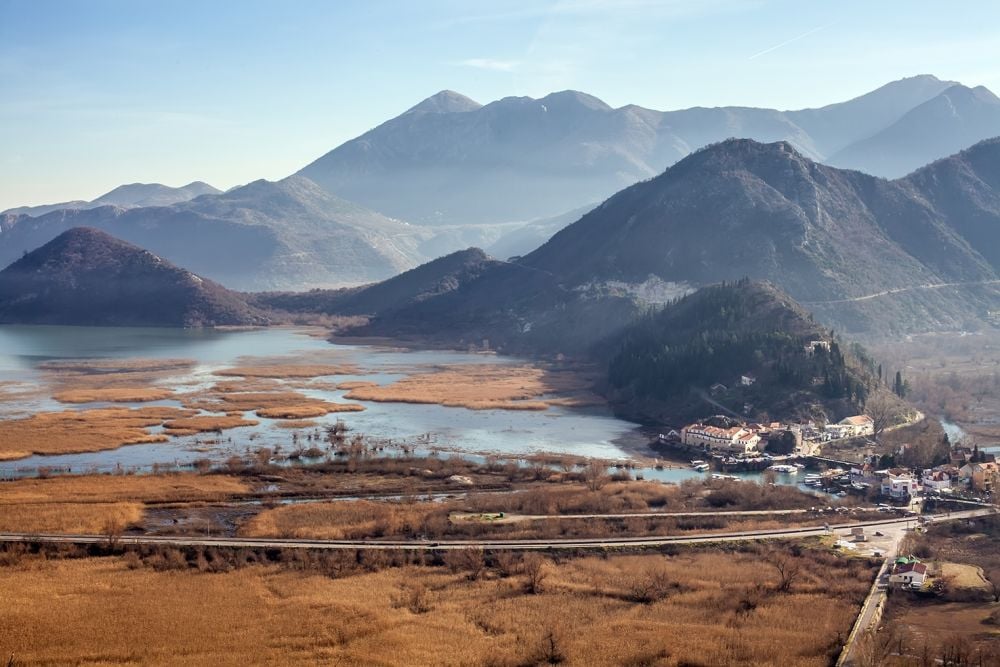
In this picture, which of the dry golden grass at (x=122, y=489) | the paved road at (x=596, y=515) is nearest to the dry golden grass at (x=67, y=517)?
the dry golden grass at (x=122, y=489)

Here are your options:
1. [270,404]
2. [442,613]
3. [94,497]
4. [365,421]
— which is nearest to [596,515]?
[442,613]

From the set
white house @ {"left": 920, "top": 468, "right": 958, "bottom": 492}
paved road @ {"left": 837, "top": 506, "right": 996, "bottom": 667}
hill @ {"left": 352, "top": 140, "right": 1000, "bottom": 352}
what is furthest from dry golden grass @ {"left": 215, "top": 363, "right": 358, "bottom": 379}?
paved road @ {"left": 837, "top": 506, "right": 996, "bottom": 667}

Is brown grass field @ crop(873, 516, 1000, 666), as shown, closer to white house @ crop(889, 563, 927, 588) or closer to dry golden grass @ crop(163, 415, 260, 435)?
white house @ crop(889, 563, 927, 588)

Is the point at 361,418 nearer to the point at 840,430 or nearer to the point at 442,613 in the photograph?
the point at 840,430

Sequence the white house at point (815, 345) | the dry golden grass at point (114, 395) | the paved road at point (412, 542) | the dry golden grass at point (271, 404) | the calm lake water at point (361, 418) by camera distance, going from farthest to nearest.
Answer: the dry golden grass at point (114, 395) → the white house at point (815, 345) → the dry golden grass at point (271, 404) → the calm lake water at point (361, 418) → the paved road at point (412, 542)

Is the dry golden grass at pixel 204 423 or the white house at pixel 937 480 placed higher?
the dry golden grass at pixel 204 423

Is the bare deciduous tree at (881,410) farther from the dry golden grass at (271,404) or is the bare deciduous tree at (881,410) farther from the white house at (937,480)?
the dry golden grass at (271,404)

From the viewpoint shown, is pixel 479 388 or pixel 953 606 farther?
pixel 479 388
